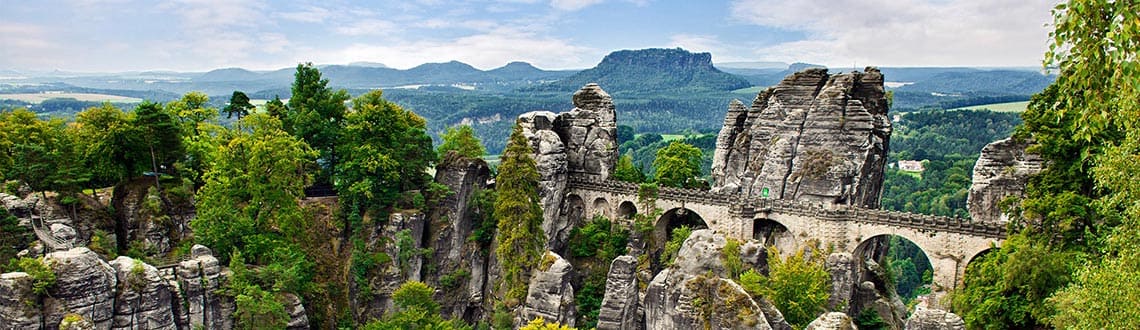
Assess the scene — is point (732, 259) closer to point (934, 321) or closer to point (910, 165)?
point (934, 321)

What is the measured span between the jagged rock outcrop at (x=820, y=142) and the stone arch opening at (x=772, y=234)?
221 cm

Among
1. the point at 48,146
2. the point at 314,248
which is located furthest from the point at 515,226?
the point at 48,146

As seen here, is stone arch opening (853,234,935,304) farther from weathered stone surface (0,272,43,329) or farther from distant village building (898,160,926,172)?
weathered stone surface (0,272,43,329)

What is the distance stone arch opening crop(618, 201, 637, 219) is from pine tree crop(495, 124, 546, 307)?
24.5 ft

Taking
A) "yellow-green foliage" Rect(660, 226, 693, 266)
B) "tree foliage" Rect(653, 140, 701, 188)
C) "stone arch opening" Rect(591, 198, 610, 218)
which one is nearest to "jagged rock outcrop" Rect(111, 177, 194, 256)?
"stone arch opening" Rect(591, 198, 610, 218)

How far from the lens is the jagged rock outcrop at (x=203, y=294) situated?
33.4 meters

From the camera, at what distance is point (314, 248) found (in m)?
41.3

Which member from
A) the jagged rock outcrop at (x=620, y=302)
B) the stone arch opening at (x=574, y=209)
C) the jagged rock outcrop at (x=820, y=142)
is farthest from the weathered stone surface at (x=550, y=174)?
the jagged rock outcrop at (x=620, y=302)

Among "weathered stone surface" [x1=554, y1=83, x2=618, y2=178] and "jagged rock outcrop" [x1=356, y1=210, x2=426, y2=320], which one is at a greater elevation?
"weathered stone surface" [x1=554, y1=83, x2=618, y2=178]

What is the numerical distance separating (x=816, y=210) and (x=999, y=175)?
351 inches

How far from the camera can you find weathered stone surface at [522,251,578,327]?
125 ft

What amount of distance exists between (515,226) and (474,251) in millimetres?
4097

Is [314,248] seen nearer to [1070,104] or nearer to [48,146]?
[48,146]

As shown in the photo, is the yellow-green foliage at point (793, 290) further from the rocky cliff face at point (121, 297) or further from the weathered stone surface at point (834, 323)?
the rocky cliff face at point (121, 297)
